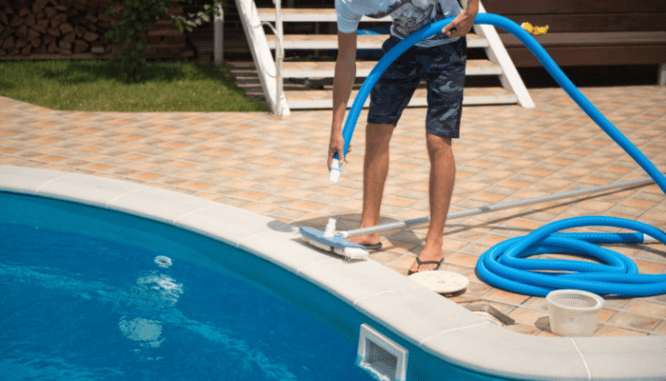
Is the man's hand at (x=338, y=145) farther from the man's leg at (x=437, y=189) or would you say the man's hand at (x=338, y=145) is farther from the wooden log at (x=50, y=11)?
the wooden log at (x=50, y=11)

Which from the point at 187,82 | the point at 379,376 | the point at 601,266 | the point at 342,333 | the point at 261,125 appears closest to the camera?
the point at 379,376

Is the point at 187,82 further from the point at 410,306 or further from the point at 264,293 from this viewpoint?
the point at 410,306

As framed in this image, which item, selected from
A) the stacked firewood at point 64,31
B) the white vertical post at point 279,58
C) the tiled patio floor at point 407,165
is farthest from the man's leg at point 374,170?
the stacked firewood at point 64,31

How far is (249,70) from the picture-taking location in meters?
7.33

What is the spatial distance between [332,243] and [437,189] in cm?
48

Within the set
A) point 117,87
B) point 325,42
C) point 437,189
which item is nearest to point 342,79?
point 437,189

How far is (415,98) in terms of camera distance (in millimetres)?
5832

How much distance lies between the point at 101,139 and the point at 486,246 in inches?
111

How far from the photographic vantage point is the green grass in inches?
224

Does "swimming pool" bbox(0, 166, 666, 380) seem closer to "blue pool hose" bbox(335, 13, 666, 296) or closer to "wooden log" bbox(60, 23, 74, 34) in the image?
"blue pool hose" bbox(335, 13, 666, 296)

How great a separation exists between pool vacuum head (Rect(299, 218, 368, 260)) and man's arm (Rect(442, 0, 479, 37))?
2.82ft

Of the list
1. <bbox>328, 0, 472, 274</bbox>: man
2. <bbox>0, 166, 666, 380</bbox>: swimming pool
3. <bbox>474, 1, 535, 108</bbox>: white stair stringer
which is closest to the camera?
<bbox>0, 166, 666, 380</bbox>: swimming pool

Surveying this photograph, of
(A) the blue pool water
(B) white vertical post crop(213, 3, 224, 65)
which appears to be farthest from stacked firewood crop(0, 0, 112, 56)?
(A) the blue pool water

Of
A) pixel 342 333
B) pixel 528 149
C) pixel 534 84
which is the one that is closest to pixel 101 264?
pixel 342 333
